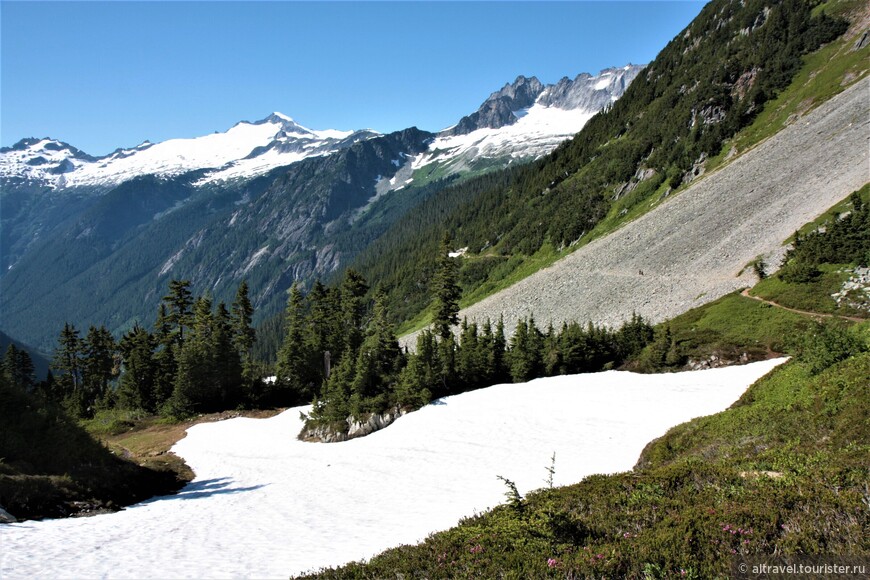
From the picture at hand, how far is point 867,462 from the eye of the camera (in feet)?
27.2

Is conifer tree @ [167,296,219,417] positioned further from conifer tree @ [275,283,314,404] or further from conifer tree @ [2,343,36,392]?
conifer tree @ [2,343,36,392]

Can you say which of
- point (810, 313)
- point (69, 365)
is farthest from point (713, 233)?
point (69, 365)

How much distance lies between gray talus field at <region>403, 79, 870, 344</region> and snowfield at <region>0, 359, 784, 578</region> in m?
23.2

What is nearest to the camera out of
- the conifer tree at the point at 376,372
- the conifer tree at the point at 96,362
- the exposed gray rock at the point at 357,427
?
the exposed gray rock at the point at 357,427

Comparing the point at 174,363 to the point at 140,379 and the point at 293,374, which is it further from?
the point at 293,374

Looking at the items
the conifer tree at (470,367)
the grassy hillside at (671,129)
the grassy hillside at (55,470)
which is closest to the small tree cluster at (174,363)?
the grassy hillside at (55,470)

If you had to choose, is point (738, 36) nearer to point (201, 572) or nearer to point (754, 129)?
point (754, 129)

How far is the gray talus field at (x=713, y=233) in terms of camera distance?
4731cm

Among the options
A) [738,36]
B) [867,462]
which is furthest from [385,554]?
[738,36]

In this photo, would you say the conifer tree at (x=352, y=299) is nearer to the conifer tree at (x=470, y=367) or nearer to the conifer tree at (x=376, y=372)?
the conifer tree at (x=376, y=372)

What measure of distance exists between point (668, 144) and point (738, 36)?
41.0 m

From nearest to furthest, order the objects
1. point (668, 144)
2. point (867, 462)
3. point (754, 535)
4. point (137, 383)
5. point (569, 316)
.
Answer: point (754, 535) < point (867, 462) < point (137, 383) < point (569, 316) < point (668, 144)

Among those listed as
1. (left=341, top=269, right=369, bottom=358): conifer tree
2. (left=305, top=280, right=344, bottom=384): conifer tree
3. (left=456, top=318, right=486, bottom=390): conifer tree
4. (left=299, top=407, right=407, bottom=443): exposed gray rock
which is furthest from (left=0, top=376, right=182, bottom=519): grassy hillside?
(left=341, top=269, right=369, bottom=358): conifer tree

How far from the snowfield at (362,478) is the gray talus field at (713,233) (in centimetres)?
2317
